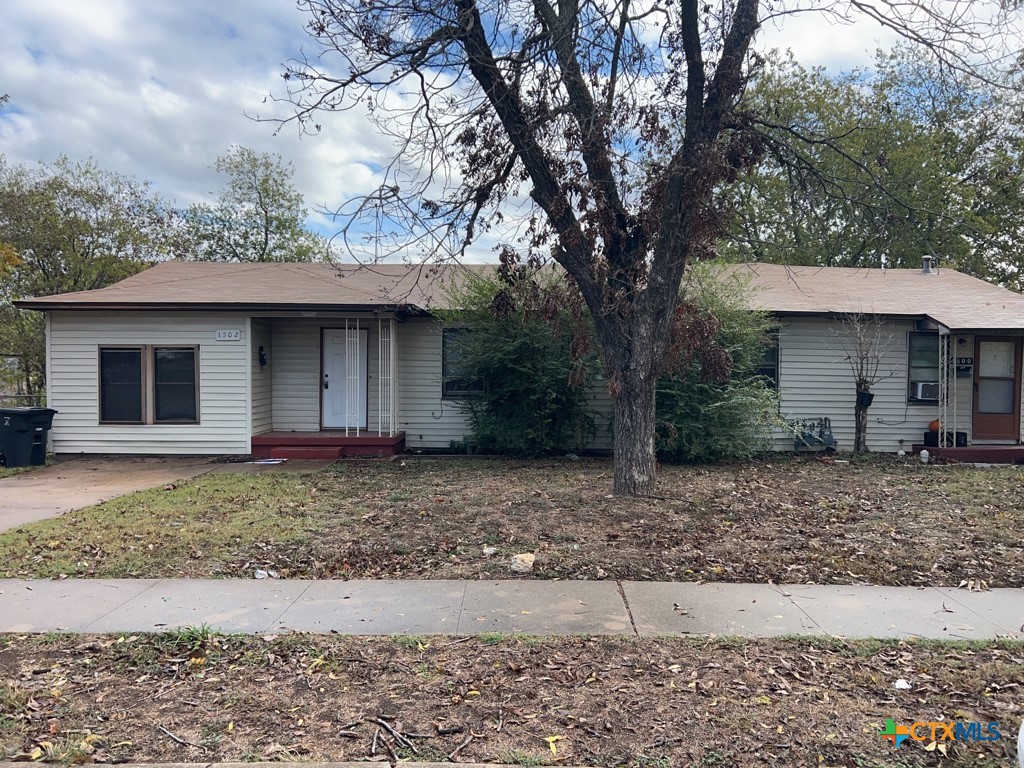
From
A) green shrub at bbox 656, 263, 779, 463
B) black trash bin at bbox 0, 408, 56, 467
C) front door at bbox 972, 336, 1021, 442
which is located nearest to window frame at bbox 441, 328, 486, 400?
green shrub at bbox 656, 263, 779, 463

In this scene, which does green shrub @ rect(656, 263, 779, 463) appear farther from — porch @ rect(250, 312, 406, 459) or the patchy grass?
the patchy grass

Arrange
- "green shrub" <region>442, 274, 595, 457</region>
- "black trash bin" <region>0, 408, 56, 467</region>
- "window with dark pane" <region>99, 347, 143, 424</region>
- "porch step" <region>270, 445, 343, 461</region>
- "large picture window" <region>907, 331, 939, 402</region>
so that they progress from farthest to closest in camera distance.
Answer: "large picture window" <region>907, 331, 939, 402</region> → "window with dark pane" <region>99, 347, 143, 424</region> → "porch step" <region>270, 445, 343, 461</region> → "green shrub" <region>442, 274, 595, 457</region> → "black trash bin" <region>0, 408, 56, 467</region>

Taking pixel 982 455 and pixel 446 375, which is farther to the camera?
pixel 446 375

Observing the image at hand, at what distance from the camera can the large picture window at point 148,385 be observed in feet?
42.2

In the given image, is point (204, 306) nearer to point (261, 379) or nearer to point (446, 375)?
point (261, 379)

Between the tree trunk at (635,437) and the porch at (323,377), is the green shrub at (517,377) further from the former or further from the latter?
the tree trunk at (635,437)

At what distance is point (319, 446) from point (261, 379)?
1.99 metres

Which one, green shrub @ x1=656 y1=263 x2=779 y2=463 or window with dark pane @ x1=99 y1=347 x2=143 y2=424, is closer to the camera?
green shrub @ x1=656 y1=263 x2=779 y2=463

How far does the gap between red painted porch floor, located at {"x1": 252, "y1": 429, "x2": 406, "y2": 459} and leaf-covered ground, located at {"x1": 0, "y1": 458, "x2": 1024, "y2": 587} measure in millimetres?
2204

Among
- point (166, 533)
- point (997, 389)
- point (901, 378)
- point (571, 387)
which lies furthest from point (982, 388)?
point (166, 533)

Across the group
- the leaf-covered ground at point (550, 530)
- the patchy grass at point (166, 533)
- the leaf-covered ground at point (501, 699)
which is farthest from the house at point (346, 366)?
the leaf-covered ground at point (501, 699)

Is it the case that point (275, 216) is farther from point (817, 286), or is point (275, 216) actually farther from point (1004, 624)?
point (1004, 624)

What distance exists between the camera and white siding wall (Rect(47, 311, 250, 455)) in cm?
1282

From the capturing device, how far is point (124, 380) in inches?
508
